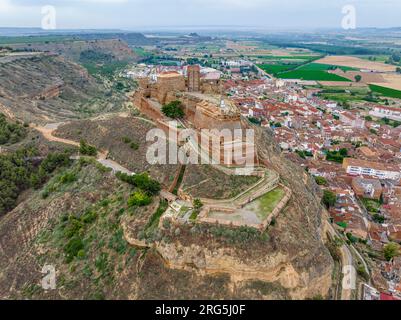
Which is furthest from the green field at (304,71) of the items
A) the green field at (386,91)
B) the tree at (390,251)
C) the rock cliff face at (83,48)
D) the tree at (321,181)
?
the tree at (390,251)

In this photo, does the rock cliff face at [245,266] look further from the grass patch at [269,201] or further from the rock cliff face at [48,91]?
the rock cliff face at [48,91]

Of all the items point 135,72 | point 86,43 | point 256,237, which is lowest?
point 256,237

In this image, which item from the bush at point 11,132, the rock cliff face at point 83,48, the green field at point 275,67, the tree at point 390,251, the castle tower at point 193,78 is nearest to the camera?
the tree at point 390,251

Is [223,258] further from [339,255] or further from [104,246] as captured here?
[339,255]

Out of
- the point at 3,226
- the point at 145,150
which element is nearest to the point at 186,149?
the point at 145,150

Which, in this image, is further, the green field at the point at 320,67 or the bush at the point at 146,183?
the green field at the point at 320,67

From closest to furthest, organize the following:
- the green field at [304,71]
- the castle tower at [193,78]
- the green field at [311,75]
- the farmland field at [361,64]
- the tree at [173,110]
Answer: the tree at [173,110]
the castle tower at [193,78]
the green field at [311,75]
the green field at [304,71]
the farmland field at [361,64]

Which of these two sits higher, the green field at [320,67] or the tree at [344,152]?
the green field at [320,67]
